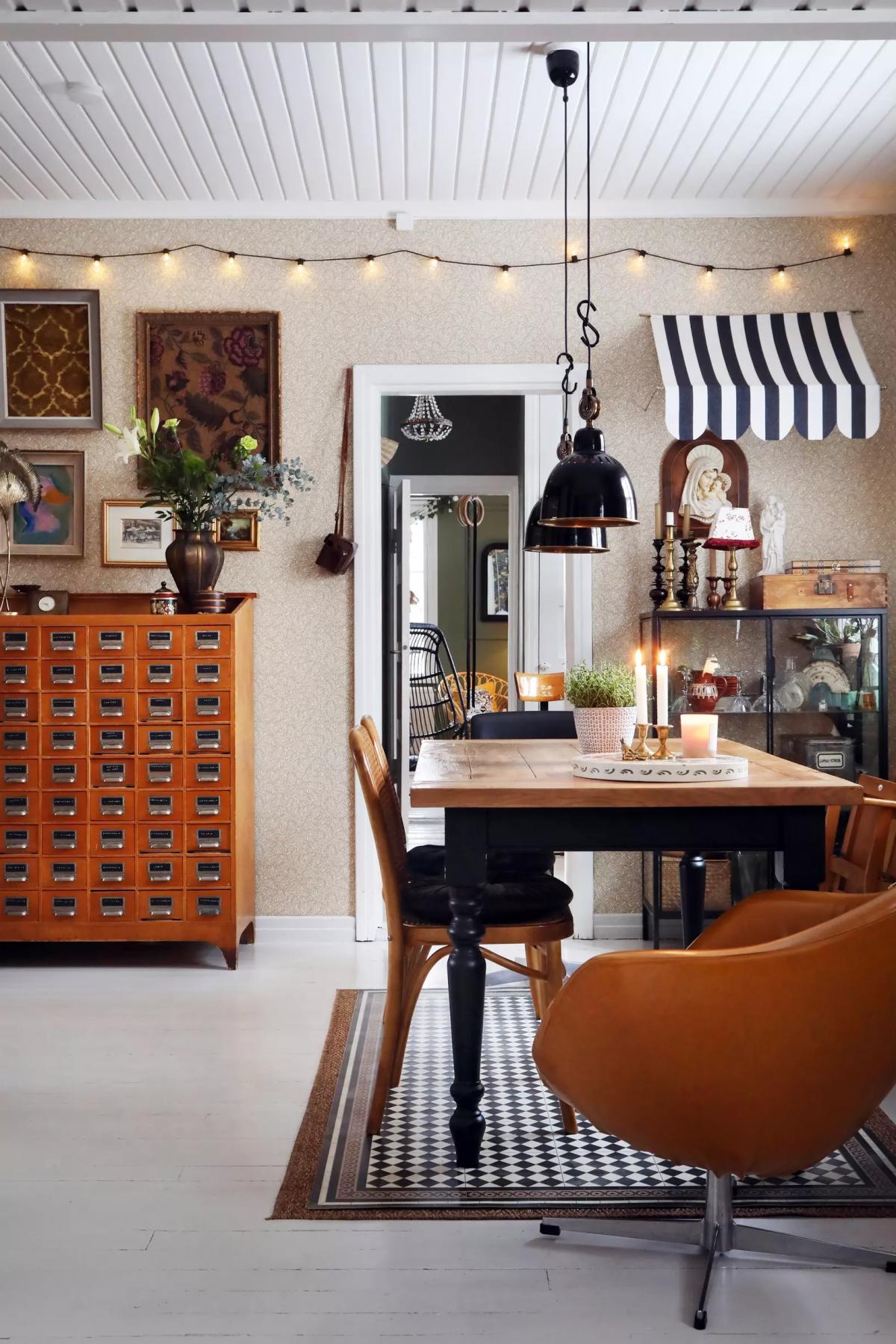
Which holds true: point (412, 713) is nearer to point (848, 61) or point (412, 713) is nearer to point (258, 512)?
point (258, 512)

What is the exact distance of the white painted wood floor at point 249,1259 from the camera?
1942 millimetres

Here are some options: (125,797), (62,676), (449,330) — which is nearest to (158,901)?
(125,797)

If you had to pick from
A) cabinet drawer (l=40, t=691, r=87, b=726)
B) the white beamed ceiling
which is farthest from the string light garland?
cabinet drawer (l=40, t=691, r=87, b=726)

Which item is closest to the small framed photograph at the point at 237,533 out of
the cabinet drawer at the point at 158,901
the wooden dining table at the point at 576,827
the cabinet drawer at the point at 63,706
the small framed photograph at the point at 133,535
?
the small framed photograph at the point at 133,535

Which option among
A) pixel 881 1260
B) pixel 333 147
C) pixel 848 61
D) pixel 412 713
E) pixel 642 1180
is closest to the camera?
pixel 881 1260

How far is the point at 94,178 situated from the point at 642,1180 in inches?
152

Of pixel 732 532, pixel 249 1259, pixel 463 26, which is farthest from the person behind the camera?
pixel 732 532

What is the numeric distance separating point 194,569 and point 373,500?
2.65 ft

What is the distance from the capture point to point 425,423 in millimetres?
7285

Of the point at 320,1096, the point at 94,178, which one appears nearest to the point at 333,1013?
the point at 320,1096

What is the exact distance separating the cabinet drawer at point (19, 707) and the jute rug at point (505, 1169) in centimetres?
180

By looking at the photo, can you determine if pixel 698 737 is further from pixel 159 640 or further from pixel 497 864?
pixel 159 640

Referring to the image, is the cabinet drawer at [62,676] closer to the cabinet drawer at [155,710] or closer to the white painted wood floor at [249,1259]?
the cabinet drawer at [155,710]

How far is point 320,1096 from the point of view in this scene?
2938 mm
